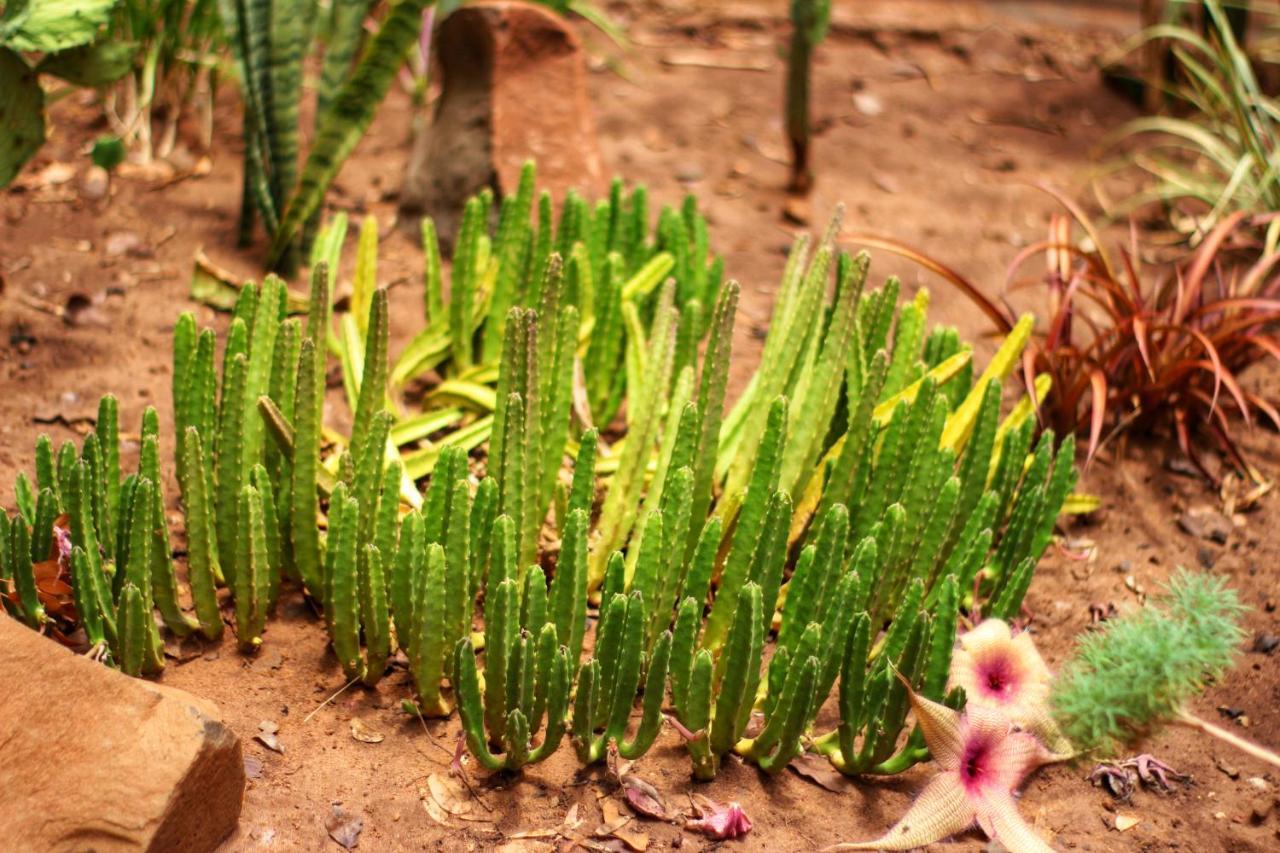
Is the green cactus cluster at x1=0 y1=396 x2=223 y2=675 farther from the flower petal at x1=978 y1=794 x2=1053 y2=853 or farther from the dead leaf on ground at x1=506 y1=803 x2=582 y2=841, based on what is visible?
the flower petal at x1=978 y1=794 x2=1053 y2=853

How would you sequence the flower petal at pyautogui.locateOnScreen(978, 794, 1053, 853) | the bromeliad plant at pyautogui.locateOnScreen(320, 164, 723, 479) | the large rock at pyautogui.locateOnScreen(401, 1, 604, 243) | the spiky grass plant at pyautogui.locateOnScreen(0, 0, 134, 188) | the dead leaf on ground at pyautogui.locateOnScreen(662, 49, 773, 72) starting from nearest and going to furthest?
the flower petal at pyautogui.locateOnScreen(978, 794, 1053, 853) → the spiky grass plant at pyautogui.locateOnScreen(0, 0, 134, 188) → the bromeliad plant at pyautogui.locateOnScreen(320, 164, 723, 479) → the large rock at pyautogui.locateOnScreen(401, 1, 604, 243) → the dead leaf on ground at pyautogui.locateOnScreen(662, 49, 773, 72)

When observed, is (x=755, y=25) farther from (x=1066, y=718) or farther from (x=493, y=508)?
(x=1066, y=718)

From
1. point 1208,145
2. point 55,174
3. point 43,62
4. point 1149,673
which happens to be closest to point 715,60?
point 1208,145

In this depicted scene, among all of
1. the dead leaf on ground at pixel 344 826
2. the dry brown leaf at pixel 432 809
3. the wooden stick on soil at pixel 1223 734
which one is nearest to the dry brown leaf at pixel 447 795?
the dry brown leaf at pixel 432 809

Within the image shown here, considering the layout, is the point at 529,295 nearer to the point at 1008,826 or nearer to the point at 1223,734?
the point at 1008,826

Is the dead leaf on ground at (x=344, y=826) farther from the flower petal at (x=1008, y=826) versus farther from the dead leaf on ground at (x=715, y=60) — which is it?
the dead leaf on ground at (x=715, y=60)

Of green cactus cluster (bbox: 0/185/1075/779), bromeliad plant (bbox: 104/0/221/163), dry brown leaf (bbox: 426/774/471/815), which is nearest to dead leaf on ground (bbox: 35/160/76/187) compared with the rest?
bromeliad plant (bbox: 104/0/221/163)
